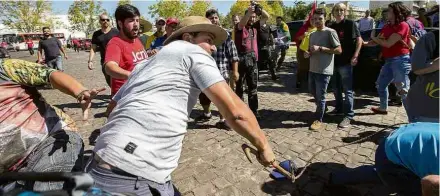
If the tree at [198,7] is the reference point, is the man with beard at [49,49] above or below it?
below

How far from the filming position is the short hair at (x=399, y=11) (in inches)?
187

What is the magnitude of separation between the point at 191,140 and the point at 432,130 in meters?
3.18

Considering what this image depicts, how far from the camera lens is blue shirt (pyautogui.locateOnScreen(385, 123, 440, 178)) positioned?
1.91 metres

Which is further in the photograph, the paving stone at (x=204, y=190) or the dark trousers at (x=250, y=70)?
the dark trousers at (x=250, y=70)

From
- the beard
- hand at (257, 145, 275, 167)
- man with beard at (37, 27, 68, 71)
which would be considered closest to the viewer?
hand at (257, 145, 275, 167)

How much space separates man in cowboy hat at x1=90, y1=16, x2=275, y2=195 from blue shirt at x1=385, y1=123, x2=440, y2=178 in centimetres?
102

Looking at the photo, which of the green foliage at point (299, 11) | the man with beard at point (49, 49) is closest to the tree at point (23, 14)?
the green foliage at point (299, 11)

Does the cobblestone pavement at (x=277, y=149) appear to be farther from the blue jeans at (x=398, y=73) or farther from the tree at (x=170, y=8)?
the tree at (x=170, y=8)

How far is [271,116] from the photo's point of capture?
5.71 metres

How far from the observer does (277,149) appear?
164 inches

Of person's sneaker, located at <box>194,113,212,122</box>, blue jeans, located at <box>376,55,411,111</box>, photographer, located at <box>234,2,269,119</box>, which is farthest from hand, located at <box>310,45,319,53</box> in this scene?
person's sneaker, located at <box>194,113,212,122</box>

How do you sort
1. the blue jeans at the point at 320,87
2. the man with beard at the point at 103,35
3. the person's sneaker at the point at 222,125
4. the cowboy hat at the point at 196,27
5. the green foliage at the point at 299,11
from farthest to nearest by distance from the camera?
1. the green foliage at the point at 299,11
2. the man with beard at the point at 103,35
3. the person's sneaker at the point at 222,125
4. the blue jeans at the point at 320,87
5. the cowboy hat at the point at 196,27

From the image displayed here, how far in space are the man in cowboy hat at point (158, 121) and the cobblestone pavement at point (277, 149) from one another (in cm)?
169

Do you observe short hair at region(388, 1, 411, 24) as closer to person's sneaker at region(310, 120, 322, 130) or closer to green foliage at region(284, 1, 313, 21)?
person's sneaker at region(310, 120, 322, 130)
